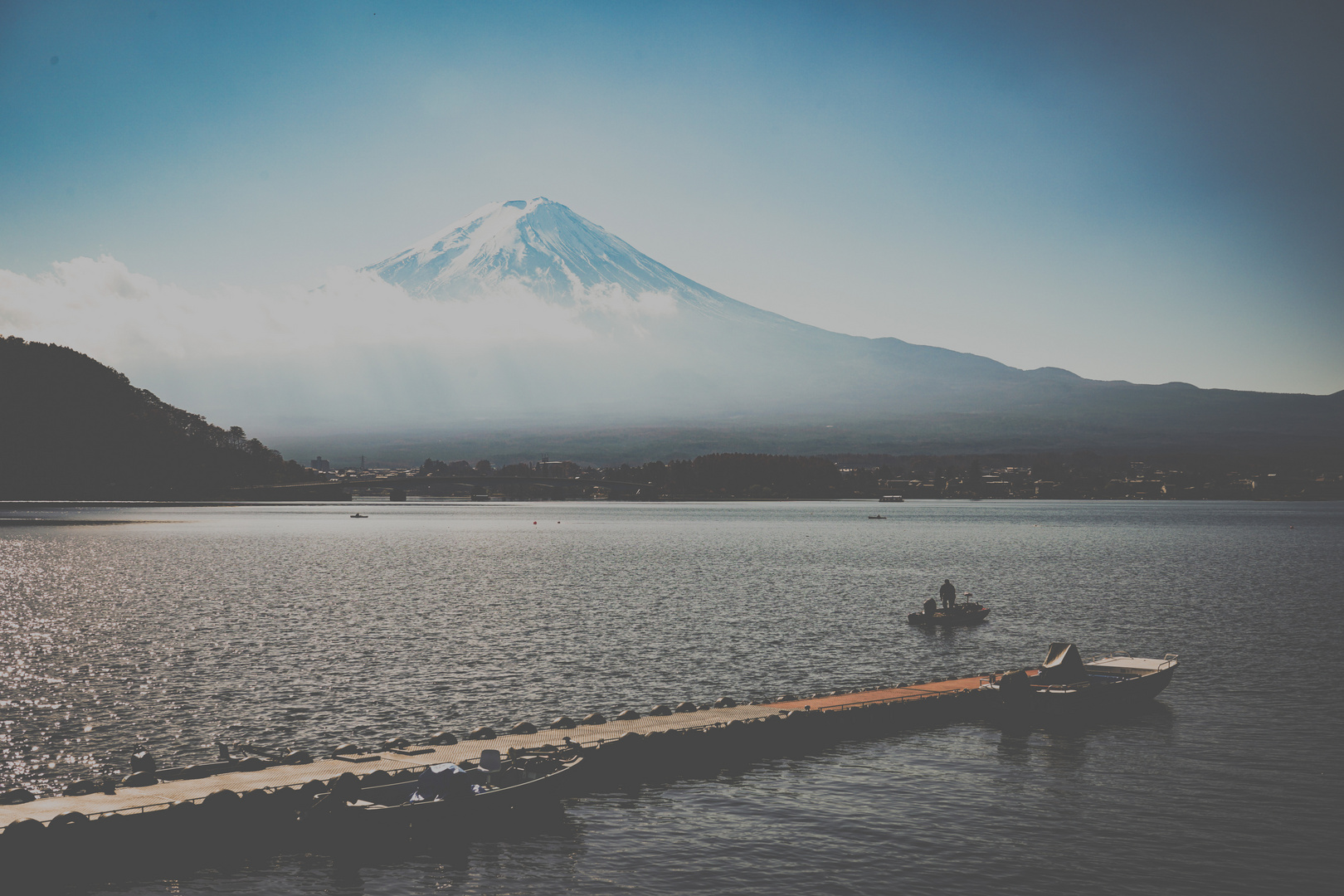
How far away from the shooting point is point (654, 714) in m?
28.9

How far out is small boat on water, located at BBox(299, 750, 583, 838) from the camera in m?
20.0

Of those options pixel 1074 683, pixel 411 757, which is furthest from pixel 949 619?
pixel 411 757

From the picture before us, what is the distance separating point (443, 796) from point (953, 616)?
36812 millimetres

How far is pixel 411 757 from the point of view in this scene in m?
23.4

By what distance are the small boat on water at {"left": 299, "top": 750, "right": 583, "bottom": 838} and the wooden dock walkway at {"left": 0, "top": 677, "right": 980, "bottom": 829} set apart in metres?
1.21

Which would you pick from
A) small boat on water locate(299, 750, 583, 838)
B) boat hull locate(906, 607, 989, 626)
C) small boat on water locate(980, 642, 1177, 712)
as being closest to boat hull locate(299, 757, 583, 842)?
small boat on water locate(299, 750, 583, 838)

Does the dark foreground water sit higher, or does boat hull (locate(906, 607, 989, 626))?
boat hull (locate(906, 607, 989, 626))

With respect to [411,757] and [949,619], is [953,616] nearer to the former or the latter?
[949,619]

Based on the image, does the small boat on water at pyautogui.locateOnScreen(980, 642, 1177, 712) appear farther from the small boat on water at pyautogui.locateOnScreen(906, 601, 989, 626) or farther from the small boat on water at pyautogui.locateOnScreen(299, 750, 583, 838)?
the small boat on water at pyautogui.locateOnScreen(906, 601, 989, 626)

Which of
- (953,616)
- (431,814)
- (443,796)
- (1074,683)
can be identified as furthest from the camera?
(953,616)

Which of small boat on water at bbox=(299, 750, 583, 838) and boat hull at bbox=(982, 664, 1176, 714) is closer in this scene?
small boat on water at bbox=(299, 750, 583, 838)

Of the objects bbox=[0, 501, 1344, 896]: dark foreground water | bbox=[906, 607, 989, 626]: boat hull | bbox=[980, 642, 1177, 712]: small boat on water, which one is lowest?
bbox=[0, 501, 1344, 896]: dark foreground water

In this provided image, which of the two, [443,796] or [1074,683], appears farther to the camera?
[1074,683]

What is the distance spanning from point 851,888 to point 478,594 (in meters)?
54.5
